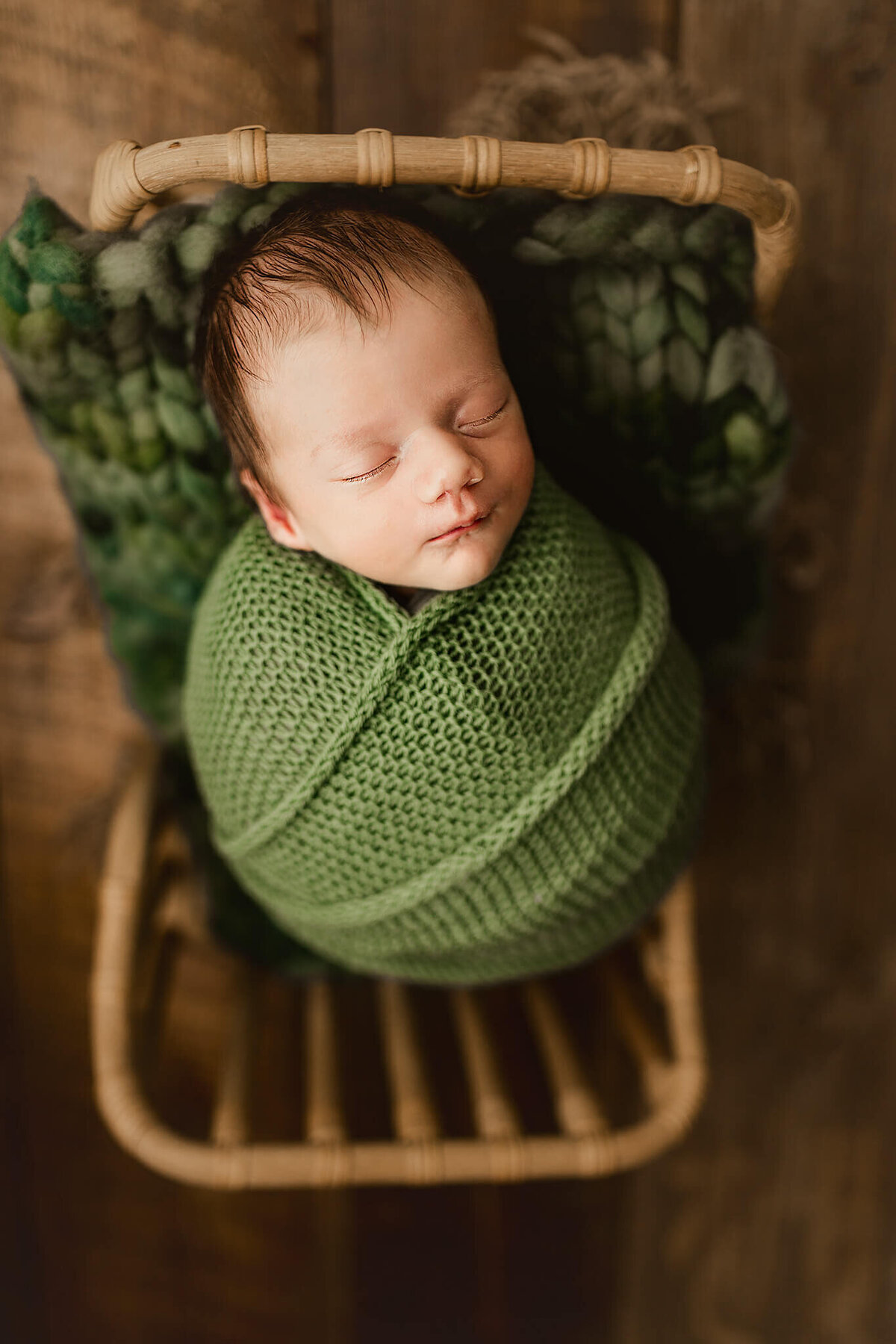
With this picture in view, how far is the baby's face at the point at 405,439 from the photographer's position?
39 cm

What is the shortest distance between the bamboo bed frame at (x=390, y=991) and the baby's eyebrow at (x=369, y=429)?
0.29ft

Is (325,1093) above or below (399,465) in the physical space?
below

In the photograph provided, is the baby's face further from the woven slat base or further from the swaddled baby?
the woven slat base

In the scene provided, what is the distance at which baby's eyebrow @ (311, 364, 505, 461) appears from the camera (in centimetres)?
39

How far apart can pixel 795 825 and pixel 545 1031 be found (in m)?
0.28

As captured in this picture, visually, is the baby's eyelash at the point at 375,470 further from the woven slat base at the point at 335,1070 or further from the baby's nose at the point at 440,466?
the woven slat base at the point at 335,1070

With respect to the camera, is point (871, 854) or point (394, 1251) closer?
point (871, 854)

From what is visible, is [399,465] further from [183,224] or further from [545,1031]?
[545,1031]

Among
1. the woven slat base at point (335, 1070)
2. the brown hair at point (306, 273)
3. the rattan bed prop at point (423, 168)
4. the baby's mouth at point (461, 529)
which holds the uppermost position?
the rattan bed prop at point (423, 168)

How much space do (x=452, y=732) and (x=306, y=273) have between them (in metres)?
0.21

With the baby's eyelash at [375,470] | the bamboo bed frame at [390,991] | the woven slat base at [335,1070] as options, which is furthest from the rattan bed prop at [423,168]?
the woven slat base at [335,1070]

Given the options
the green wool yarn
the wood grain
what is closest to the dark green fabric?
the green wool yarn

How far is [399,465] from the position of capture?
15.7 inches

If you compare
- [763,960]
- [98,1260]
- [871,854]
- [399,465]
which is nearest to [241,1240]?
[98,1260]
